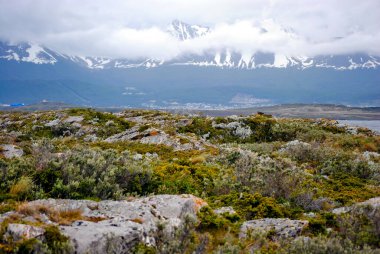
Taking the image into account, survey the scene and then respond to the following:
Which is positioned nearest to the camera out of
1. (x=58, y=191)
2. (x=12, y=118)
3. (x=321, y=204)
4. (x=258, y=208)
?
(x=58, y=191)

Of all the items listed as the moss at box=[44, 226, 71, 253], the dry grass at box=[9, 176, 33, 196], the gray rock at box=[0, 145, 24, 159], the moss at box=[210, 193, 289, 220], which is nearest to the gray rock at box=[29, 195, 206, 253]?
the moss at box=[44, 226, 71, 253]

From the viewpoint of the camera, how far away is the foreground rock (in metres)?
6.71

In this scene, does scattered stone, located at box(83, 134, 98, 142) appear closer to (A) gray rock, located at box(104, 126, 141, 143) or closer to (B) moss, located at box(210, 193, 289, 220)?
(A) gray rock, located at box(104, 126, 141, 143)

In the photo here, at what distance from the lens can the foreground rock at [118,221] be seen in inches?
264

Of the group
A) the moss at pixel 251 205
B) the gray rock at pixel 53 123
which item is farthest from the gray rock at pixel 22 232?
the gray rock at pixel 53 123

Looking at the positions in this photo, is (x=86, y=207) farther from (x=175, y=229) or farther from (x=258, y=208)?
(x=258, y=208)

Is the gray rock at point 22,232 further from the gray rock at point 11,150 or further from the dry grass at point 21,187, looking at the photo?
the gray rock at point 11,150

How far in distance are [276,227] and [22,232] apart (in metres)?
5.71

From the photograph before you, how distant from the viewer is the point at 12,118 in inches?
1774

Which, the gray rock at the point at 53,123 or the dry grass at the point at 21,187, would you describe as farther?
the gray rock at the point at 53,123

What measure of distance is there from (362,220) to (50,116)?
123 feet

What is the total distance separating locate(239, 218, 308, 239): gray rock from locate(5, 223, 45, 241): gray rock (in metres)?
4.38

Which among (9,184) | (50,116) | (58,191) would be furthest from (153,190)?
(50,116)

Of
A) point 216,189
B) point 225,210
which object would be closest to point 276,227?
point 225,210
